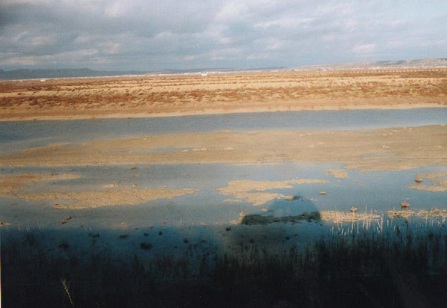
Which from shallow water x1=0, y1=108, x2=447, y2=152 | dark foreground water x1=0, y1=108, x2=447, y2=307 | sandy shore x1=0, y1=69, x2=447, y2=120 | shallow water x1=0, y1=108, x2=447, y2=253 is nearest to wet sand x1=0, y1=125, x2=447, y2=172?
shallow water x1=0, y1=108, x2=447, y2=253

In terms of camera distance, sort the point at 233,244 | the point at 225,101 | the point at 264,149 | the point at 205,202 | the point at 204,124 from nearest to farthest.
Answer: the point at 233,244
the point at 205,202
the point at 264,149
the point at 204,124
the point at 225,101

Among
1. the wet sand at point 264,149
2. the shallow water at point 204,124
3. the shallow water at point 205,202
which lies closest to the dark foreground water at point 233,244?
the shallow water at point 205,202

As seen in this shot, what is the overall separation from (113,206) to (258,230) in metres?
4.06

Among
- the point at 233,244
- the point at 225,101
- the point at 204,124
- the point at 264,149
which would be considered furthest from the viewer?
the point at 225,101

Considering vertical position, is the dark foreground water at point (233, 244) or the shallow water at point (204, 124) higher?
the shallow water at point (204, 124)

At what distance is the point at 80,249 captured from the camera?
26.5 feet

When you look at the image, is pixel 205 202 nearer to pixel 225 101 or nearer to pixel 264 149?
pixel 264 149

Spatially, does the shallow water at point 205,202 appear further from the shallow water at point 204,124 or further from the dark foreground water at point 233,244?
the shallow water at point 204,124

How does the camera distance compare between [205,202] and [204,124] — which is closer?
[205,202]

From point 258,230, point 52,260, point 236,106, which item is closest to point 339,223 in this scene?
point 258,230

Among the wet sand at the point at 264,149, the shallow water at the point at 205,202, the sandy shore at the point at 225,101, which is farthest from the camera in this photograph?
the sandy shore at the point at 225,101

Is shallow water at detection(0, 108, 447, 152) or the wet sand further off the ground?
shallow water at detection(0, 108, 447, 152)

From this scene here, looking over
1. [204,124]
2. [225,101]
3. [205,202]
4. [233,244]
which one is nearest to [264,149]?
[205,202]

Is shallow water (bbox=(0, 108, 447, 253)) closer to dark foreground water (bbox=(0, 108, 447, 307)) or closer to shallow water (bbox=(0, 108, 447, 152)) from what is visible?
dark foreground water (bbox=(0, 108, 447, 307))
